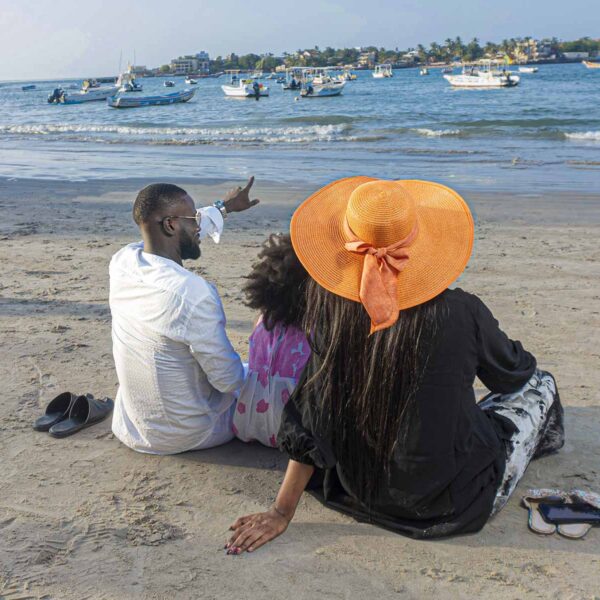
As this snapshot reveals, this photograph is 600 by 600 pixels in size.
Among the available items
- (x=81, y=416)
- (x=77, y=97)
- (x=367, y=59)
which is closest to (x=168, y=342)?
(x=81, y=416)

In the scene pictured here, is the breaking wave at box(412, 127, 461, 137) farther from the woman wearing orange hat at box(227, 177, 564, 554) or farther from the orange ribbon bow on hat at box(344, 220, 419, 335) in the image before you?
the orange ribbon bow on hat at box(344, 220, 419, 335)

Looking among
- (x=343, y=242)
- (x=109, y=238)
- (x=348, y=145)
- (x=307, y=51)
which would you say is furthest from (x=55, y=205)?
(x=307, y=51)

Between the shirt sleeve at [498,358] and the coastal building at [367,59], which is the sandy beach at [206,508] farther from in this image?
the coastal building at [367,59]

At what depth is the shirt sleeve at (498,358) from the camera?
7.48 ft

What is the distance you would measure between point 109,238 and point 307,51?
141m

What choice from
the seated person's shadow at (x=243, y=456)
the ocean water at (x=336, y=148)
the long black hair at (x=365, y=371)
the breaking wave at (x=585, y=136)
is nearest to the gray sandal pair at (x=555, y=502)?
the long black hair at (x=365, y=371)

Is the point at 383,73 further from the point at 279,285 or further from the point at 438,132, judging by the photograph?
the point at 279,285

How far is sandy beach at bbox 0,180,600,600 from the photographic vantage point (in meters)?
2.34

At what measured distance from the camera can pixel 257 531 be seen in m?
2.55

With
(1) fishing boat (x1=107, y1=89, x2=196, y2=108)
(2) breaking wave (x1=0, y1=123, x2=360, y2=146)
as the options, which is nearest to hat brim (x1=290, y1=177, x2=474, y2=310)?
(2) breaking wave (x1=0, y1=123, x2=360, y2=146)

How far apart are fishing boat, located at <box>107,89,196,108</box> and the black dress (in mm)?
38303

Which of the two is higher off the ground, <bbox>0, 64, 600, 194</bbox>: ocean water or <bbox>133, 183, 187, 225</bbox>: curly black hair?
<bbox>133, 183, 187, 225</bbox>: curly black hair

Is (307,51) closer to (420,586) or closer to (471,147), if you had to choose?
(471,147)

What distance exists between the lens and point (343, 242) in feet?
7.14
